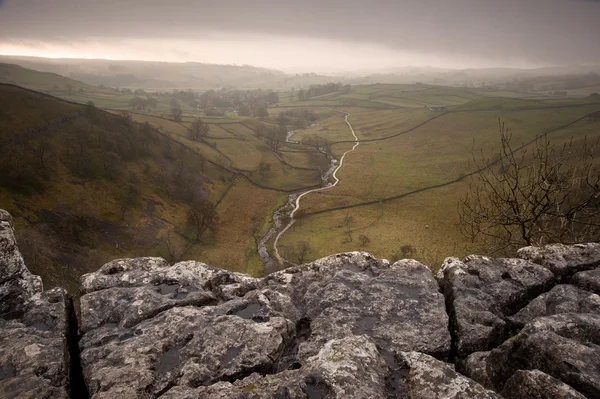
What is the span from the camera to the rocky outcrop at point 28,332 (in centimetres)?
714

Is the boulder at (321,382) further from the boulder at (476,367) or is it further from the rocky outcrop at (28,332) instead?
the rocky outcrop at (28,332)

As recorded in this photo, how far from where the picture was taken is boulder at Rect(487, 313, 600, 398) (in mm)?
6324

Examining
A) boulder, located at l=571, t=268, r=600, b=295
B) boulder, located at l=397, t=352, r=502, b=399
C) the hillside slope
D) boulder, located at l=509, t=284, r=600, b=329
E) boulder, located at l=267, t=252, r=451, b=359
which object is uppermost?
boulder, located at l=571, t=268, r=600, b=295

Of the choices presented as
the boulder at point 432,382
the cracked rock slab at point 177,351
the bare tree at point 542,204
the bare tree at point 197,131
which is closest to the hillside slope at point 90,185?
the bare tree at point 197,131

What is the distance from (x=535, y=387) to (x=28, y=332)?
42.3ft

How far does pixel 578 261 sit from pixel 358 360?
31.9 ft

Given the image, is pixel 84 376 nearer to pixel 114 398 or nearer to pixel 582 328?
pixel 114 398

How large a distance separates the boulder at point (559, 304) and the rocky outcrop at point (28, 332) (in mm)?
12731

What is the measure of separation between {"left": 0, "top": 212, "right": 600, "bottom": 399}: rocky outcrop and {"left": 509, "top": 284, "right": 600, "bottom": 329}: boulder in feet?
→ 0.14

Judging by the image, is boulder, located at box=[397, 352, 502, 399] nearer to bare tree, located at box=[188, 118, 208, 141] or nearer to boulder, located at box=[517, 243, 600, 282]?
boulder, located at box=[517, 243, 600, 282]

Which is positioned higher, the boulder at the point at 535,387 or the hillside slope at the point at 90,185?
the boulder at the point at 535,387

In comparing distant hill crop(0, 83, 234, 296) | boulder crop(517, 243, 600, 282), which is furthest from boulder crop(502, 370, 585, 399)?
distant hill crop(0, 83, 234, 296)

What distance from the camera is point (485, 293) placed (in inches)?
415

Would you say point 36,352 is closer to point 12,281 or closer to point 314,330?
point 12,281
